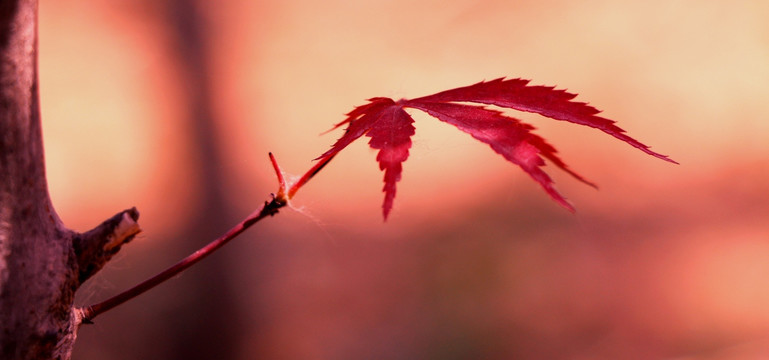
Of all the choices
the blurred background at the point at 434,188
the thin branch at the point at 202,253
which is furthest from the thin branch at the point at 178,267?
the blurred background at the point at 434,188

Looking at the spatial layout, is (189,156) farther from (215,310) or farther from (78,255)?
(78,255)

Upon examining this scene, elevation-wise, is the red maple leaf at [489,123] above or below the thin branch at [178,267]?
above

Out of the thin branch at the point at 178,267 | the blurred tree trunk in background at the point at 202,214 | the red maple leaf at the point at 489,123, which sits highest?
the blurred tree trunk in background at the point at 202,214

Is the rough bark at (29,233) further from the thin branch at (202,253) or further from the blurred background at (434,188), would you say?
the blurred background at (434,188)

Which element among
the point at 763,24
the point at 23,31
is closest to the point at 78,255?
the point at 23,31

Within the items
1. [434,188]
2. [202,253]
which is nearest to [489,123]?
[202,253]

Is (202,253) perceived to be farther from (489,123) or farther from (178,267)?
(489,123)
